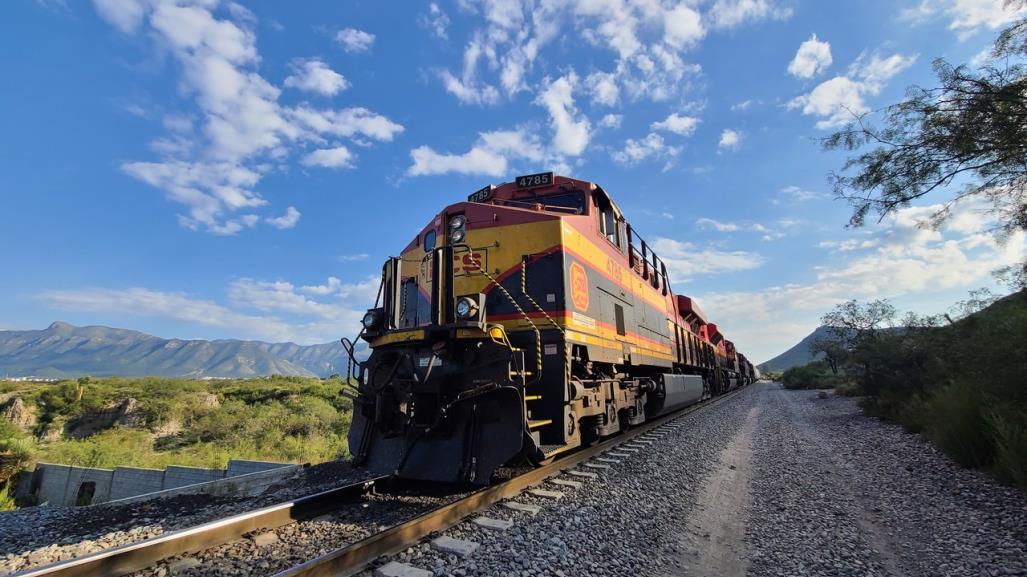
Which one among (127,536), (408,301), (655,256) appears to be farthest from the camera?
(655,256)

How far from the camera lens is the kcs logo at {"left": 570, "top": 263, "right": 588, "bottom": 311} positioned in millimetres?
5867

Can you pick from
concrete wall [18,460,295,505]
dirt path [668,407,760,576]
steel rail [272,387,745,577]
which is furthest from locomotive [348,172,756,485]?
concrete wall [18,460,295,505]

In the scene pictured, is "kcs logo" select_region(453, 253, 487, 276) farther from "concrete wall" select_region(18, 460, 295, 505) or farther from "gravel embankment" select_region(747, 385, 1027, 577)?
"gravel embankment" select_region(747, 385, 1027, 577)

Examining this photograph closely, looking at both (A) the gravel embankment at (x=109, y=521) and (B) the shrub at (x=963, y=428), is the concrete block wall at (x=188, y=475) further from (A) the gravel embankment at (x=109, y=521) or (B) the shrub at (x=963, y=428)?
(B) the shrub at (x=963, y=428)

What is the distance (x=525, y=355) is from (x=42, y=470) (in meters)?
11.2

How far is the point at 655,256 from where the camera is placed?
11.5 meters

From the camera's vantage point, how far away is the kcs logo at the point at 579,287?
5.87 meters

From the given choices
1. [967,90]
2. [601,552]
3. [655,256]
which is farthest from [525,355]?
[655,256]

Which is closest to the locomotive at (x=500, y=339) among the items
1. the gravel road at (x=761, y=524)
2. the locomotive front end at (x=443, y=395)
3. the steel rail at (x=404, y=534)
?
the locomotive front end at (x=443, y=395)

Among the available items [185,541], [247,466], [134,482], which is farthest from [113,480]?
[185,541]

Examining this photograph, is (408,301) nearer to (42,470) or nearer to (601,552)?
(601,552)

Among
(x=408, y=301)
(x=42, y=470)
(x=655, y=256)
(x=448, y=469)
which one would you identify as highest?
(x=655, y=256)

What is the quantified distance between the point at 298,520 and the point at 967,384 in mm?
9315

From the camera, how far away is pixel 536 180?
22.5ft
